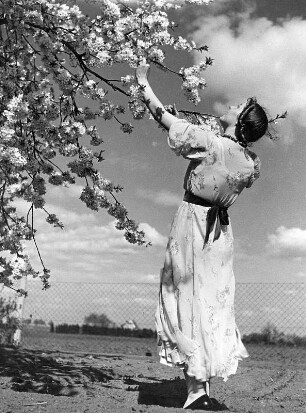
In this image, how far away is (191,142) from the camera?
12.1ft

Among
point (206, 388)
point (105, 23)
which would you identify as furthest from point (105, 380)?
point (105, 23)

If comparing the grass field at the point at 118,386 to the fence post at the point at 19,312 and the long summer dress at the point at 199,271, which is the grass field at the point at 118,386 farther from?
the fence post at the point at 19,312

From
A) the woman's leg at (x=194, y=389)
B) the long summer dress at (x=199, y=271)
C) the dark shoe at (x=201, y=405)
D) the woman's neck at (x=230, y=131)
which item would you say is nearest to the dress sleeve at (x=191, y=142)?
the long summer dress at (x=199, y=271)

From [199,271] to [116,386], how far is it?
206 centimetres

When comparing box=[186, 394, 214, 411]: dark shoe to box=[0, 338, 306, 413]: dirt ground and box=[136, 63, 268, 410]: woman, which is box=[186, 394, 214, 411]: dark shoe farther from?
box=[0, 338, 306, 413]: dirt ground

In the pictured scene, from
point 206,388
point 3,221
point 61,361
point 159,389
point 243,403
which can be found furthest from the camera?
point 61,361

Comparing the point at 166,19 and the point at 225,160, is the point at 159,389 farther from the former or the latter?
the point at 166,19

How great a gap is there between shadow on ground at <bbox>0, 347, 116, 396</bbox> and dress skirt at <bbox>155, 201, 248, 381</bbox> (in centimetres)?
160

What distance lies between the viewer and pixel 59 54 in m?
4.90

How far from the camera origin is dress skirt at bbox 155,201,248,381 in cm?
366

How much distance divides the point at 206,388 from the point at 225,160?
1.49 meters

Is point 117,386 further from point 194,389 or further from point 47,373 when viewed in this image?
point 194,389

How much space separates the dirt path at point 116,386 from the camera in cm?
396

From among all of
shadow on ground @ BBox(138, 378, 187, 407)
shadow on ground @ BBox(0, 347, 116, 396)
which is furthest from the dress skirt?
shadow on ground @ BBox(0, 347, 116, 396)
